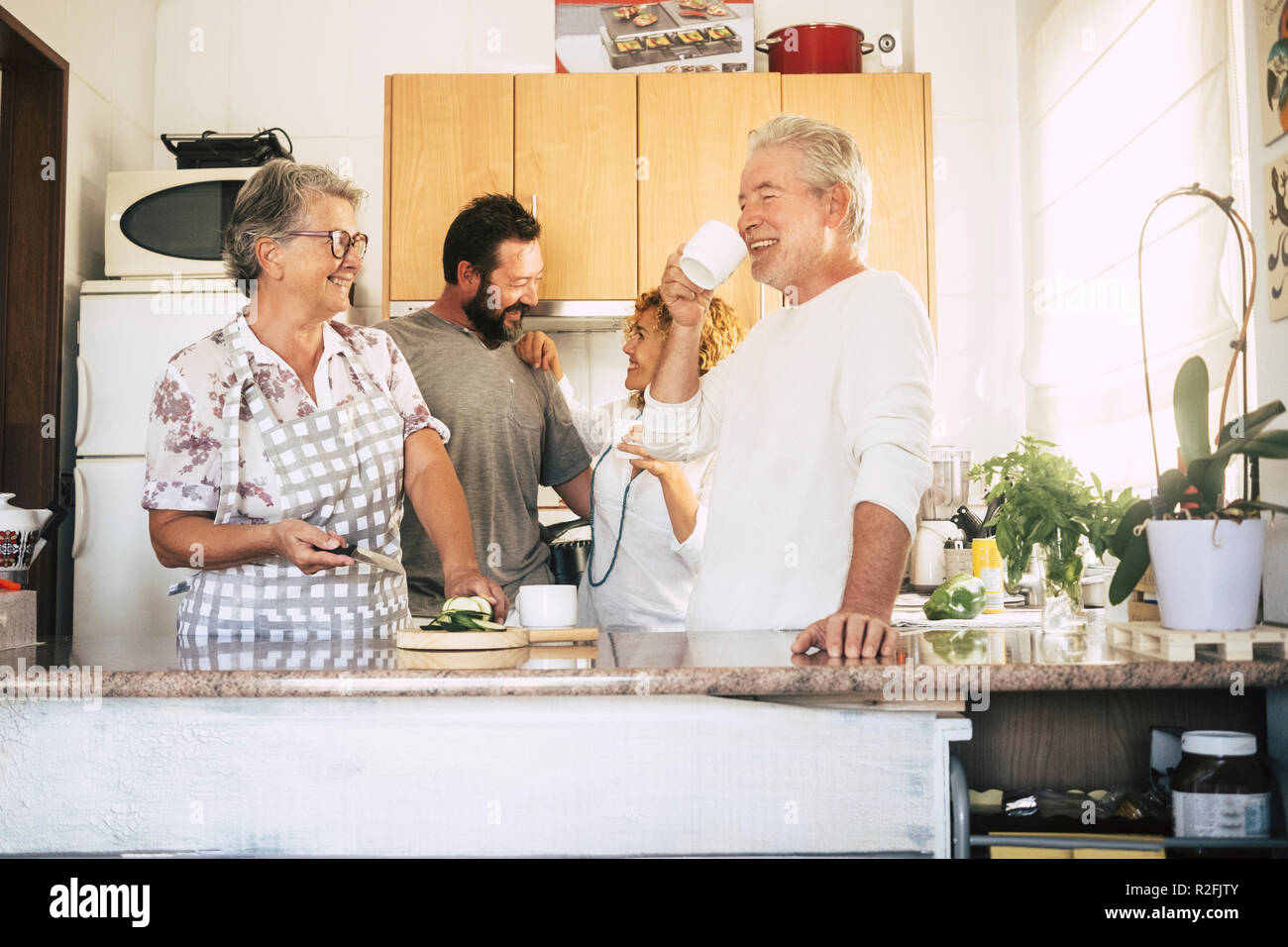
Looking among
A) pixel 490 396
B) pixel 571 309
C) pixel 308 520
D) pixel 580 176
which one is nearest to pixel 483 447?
pixel 490 396

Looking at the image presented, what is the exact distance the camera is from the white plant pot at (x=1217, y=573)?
4.23 feet

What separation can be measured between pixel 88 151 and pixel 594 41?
150 centimetres

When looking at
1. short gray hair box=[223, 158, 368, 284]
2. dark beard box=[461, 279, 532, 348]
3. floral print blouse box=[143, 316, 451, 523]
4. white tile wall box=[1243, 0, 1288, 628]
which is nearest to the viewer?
white tile wall box=[1243, 0, 1288, 628]

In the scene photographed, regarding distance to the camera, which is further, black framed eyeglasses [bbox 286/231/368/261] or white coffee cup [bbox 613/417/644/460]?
white coffee cup [bbox 613/417/644/460]

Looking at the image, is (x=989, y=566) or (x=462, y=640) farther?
(x=989, y=566)

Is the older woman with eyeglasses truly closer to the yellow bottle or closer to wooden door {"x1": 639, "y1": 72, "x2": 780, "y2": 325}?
the yellow bottle

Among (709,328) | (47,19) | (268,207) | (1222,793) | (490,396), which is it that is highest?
(47,19)

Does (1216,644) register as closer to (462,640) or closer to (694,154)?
(462,640)

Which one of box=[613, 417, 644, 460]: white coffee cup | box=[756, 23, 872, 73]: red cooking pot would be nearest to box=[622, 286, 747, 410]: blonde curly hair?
box=[613, 417, 644, 460]: white coffee cup

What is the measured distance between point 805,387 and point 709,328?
0.67 m

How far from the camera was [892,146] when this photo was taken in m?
3.28

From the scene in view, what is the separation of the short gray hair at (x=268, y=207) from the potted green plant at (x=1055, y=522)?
45.1 inches

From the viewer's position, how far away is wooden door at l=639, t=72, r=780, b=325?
3.24 meters

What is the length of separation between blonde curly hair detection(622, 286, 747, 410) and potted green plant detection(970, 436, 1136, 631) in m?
0.74
